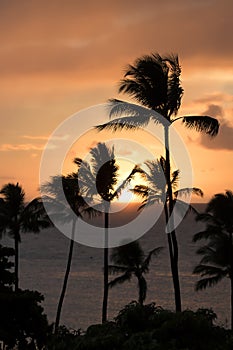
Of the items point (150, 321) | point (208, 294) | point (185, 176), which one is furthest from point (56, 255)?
point (150, 321)

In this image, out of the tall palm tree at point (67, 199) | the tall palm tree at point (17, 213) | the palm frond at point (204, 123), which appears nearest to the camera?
the palm frond at point (204, 123)

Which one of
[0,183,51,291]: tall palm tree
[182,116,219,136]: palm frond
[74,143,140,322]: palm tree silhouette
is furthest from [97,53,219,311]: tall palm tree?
[0,183,51,291]: tall palm tree

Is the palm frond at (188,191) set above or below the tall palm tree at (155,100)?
below

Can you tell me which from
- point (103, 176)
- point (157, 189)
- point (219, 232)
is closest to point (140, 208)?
point (157, 189)

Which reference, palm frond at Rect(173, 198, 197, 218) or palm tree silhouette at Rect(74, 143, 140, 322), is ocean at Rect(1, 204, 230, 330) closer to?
palm tree silhouette at Rect(74, 143, 140, 322)

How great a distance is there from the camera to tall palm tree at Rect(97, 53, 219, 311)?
31984mm

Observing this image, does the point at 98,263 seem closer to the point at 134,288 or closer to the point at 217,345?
the point at 134,288

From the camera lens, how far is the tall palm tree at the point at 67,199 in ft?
155

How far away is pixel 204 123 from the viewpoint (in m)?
32.0

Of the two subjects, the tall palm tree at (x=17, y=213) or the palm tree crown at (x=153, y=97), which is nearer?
the palm tree crown at (x=153, y=97)

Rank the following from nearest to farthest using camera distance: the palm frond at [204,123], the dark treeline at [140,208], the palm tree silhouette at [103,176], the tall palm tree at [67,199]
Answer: the dark treeline at [140,208]
the palm frond at [204,123]
the palm tree silhouette at [103,176]
the tall palm tree at [67,199]

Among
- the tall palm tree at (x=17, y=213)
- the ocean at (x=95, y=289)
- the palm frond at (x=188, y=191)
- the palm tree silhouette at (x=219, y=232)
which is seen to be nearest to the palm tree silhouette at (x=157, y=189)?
the palm frond at (x=188, y=191)

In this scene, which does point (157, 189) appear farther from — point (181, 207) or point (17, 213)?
point (17, 213)

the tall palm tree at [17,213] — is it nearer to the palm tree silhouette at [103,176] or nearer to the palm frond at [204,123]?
the palm tree silhouette at [103,176]
